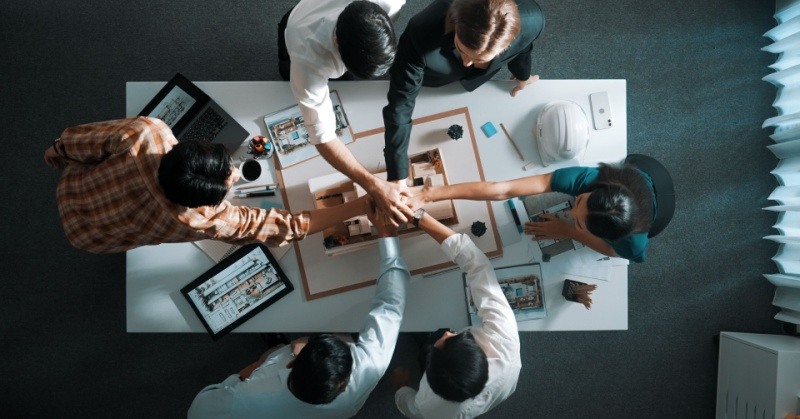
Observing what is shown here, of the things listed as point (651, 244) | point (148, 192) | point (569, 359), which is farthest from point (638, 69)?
point (148, 192)

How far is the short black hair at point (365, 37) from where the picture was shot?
1308mm

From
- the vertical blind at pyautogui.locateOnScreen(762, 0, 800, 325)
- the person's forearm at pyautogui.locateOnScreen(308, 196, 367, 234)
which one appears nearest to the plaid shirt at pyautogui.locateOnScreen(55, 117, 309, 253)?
the person's forearm at pyautogui.locateOnScreen(308, 196, 367, 234)

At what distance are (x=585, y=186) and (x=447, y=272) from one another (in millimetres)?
584

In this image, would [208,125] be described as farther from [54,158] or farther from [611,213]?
[611,213]

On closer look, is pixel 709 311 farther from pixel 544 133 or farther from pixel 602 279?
pixel 544 133

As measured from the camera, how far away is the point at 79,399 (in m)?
2.53

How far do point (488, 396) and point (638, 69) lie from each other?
196 cm

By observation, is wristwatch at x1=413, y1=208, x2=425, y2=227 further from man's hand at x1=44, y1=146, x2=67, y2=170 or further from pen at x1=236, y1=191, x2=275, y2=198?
man's hand at x1=44, y1=146, x2=67, y2=170

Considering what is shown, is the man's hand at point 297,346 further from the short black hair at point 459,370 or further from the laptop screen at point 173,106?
the laptop screen at point 173,106

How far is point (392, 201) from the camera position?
1695 mm

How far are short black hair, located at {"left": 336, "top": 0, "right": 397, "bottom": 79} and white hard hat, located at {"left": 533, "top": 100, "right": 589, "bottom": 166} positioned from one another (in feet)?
2.33

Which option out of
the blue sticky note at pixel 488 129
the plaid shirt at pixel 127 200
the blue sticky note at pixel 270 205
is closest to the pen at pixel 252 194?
the blue sticky note at pixel 270 205

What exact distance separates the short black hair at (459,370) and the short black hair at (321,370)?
0.99ft

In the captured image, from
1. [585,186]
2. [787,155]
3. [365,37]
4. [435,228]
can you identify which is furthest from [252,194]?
[787,155]
